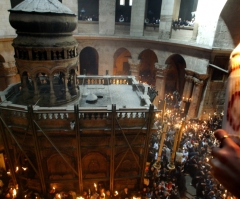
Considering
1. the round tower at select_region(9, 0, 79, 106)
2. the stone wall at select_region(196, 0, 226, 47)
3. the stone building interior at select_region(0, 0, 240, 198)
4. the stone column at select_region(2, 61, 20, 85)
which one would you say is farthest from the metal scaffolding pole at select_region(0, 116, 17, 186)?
the stone wall at select_region(196, 0, 226, 47)

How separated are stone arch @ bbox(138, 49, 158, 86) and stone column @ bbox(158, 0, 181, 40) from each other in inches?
282

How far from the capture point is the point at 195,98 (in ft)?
62.5

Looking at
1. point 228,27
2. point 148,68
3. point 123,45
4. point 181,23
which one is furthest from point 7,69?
point 228,27

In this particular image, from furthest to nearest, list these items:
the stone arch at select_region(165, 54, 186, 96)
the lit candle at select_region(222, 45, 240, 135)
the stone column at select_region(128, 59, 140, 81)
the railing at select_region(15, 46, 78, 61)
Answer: the stone arch at select_region(165, 54, 186, 96)
the stone column at select_region(128, 59, 140, 81)
the railing at select_region(15, 46, 78, 61)
the lit candle at select_region(222, 45, 240, 135)

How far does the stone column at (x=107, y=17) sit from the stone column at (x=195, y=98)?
33.8 feet

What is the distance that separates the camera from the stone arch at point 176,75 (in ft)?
85.5

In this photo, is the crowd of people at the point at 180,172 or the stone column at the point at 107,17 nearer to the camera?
the crowd of people at the point at 180,172

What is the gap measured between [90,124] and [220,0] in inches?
536

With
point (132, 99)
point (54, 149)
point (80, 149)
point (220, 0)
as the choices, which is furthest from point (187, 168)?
point (220, 0)

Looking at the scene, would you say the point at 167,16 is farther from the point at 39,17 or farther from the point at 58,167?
the point at 58,167

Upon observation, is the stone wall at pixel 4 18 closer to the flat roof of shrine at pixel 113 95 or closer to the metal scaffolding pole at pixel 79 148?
the flat roof of shrine at pixel 113 95

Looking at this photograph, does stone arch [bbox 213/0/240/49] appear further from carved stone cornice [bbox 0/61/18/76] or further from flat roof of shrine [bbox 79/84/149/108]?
carved stone cornice [bbox 0/61/18/76]

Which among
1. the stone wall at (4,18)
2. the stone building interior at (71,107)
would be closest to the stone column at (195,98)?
the stone building interior at (71,107)

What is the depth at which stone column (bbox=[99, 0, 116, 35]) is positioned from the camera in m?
21.2
